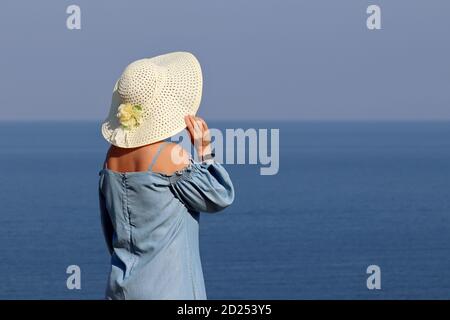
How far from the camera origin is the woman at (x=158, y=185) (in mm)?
4453

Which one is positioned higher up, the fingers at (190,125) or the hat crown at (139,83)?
the hat crown at (139,83)

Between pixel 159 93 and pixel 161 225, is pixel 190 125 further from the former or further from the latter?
pixel 161 225

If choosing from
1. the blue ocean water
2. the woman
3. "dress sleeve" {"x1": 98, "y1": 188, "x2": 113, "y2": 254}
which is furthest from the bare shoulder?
the blue ocean water

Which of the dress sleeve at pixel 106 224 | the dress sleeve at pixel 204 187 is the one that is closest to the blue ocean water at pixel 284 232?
the dress sleeve at pixel 106 224

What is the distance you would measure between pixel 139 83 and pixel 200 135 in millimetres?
327

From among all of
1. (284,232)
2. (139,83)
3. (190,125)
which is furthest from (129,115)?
(284,232)

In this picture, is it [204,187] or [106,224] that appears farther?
[106,224]

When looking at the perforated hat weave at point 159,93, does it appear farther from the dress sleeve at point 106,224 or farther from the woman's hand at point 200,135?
the dress sleeve at point 106,224

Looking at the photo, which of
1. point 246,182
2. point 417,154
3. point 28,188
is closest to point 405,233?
point 246,182

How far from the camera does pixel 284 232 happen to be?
192 feet

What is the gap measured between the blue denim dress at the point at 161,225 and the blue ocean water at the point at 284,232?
32600mm

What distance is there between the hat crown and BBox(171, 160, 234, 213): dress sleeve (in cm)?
30
